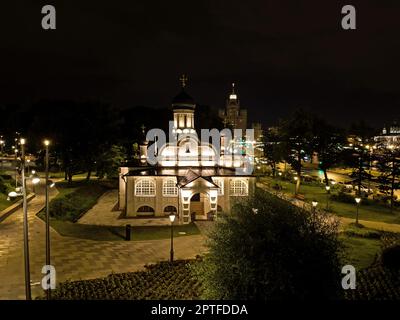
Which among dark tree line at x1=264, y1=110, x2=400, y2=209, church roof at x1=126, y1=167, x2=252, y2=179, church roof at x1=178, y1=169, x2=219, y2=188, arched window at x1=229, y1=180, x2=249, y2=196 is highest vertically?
dark tree line at x1=264, y1=110, x2=400, y2=209

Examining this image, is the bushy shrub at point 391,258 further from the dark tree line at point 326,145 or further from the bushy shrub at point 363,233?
the dark tree line at point 326,145

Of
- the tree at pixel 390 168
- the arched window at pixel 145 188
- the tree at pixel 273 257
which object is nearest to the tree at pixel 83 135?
the arched window at pixel 145 188

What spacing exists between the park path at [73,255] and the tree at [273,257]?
841cm

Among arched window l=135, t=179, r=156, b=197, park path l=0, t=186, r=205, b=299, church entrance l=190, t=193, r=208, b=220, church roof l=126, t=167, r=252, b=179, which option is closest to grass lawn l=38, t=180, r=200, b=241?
park path l=0, t=186, r=205, b=299

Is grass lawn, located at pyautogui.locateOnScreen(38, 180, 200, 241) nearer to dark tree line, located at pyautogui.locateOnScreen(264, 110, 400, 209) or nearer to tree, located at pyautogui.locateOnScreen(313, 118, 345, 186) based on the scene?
dark tree line, located at pyautogui.locateOnScreen(264, 110, 400, 209)

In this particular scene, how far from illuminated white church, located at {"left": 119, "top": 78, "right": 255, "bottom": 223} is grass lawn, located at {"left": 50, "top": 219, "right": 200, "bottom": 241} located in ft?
11.1

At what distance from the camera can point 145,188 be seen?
129 feet

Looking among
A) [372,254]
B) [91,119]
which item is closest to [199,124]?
[91,119]

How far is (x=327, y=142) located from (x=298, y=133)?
6.22m

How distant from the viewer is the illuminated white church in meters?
37.6

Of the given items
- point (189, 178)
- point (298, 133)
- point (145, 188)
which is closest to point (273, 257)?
point (189, 178)

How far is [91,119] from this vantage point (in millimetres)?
57375

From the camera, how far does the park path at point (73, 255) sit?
69.5ft

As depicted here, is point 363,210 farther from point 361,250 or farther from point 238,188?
point 361,250
